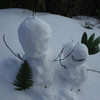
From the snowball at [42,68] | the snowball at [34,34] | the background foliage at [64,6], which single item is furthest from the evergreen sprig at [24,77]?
the background foliage at [64,6]

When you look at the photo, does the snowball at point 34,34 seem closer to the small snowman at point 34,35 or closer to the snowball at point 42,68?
the small snowman at point 34,35

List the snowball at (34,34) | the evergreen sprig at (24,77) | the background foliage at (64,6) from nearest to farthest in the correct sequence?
the snowball at (34,34), the evergreen sprig at (24,77), the background foliage at (64,6)

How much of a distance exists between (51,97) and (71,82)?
22 centimetres

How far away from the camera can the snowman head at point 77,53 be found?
0.90 metres

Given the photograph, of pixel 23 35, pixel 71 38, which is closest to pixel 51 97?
pixel 23 35

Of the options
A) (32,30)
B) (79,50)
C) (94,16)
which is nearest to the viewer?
(32,30)

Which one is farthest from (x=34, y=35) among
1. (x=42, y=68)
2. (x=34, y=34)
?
(x=42, y=68)

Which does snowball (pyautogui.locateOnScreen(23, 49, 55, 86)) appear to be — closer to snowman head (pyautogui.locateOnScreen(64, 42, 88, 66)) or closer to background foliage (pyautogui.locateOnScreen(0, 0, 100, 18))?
snowman head (pyautogui.locateOnScreen(64, 42, 88, 66))

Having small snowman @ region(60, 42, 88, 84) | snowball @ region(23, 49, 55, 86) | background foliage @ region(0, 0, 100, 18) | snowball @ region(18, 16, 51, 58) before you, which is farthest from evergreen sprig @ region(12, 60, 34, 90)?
background foliage @ region(0, 0, 100, 18)

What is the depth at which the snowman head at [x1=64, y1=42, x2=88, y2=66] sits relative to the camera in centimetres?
90

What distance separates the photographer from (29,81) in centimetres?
91

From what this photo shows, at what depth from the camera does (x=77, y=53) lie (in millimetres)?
907

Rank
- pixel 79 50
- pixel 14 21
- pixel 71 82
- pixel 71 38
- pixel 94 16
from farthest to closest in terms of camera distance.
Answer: pixel 94 16, pixel 14 21, pixel 71 38, pixel 71 82, pixel 79 50

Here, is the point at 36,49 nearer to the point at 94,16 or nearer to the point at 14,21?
the point at 14,21
